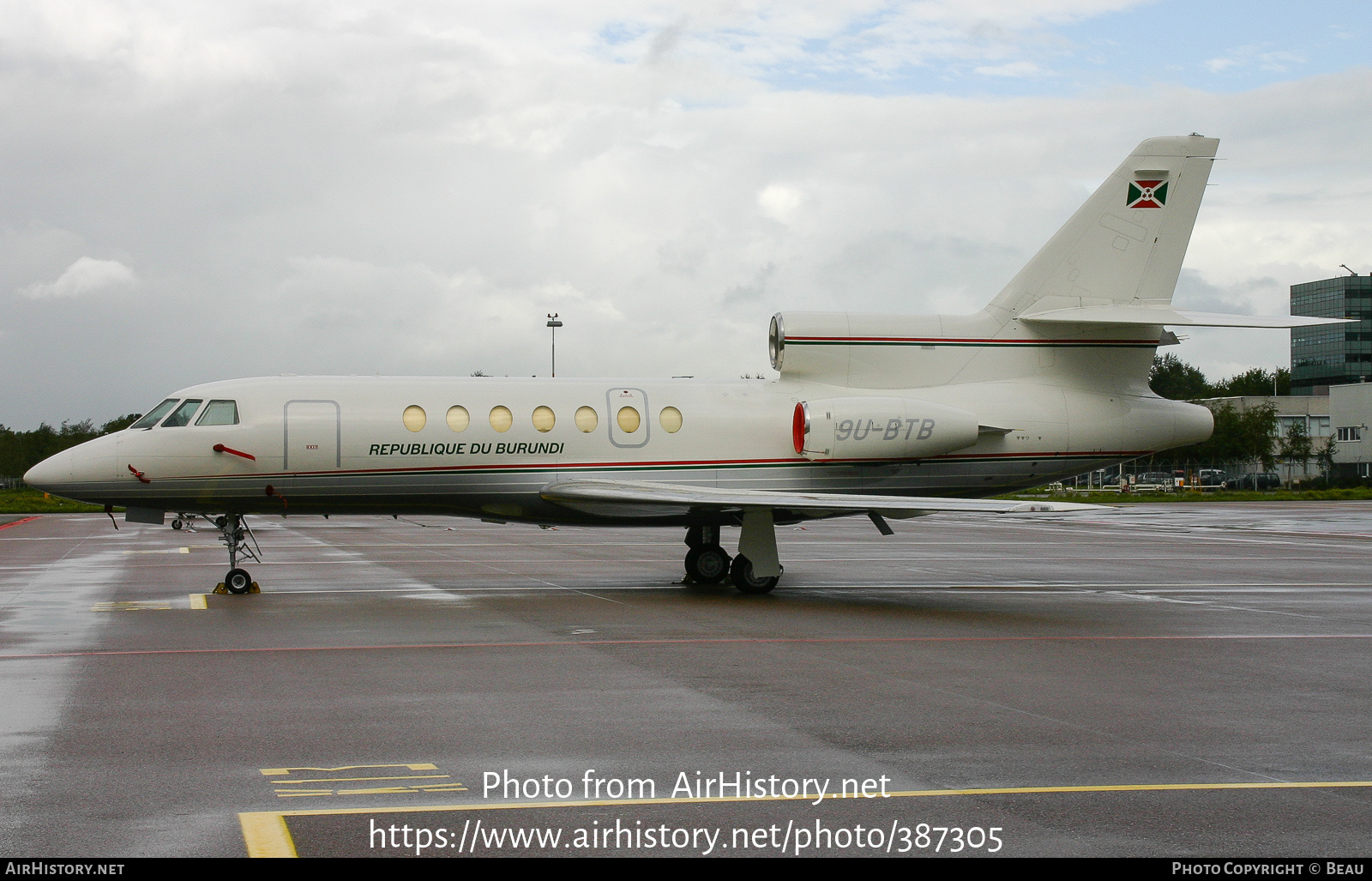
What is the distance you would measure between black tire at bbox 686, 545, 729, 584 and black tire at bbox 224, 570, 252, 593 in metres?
6.74

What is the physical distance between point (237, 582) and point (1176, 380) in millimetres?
164704

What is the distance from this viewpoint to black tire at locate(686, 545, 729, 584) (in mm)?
19406

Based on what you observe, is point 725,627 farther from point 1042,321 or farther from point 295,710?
point 1042,321

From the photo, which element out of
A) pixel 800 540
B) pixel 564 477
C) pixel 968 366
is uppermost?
pixel 968 366

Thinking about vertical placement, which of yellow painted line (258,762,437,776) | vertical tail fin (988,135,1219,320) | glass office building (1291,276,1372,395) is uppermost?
glass office building (1291,276,1372,395)

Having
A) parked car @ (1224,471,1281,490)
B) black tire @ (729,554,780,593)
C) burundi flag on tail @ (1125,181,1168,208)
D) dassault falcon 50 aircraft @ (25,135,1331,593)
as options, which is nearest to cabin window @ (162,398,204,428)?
dassault falcon 50 aircraft @ (25,135,1331,593)

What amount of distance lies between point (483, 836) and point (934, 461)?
1413 cm

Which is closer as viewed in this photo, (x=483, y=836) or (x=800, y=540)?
(x=483, y=836)

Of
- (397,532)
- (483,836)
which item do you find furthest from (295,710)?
(397,532)

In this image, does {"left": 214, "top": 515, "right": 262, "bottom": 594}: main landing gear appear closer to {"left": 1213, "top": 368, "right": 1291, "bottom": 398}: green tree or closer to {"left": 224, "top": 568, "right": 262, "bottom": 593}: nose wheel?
{"left": 224, "top": 568, "right": 262, "bottom": 593}: nose wheel

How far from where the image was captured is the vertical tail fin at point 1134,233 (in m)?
19.5

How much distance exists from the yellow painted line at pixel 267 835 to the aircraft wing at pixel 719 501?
10061 mm

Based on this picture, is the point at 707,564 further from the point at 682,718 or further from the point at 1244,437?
the point at 1244,437

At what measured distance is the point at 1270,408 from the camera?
95250 mm
